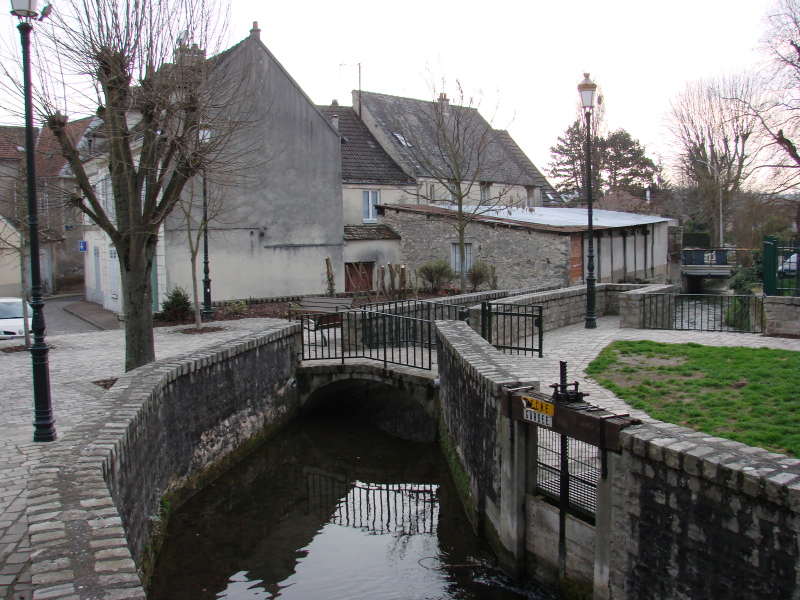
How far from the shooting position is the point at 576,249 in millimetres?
21562

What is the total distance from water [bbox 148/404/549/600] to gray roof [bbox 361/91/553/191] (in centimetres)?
2018

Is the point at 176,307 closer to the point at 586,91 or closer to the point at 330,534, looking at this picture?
the point at 330,534

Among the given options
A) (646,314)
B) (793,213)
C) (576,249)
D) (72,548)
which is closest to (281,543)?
(72,548)

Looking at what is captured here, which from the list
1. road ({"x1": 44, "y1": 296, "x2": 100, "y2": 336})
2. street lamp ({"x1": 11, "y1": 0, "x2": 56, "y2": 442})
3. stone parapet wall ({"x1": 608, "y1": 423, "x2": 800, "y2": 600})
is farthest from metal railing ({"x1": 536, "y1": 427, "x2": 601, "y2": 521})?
road ({"x1": 44, "y1": 296, "x2": 100, "y2": 336})

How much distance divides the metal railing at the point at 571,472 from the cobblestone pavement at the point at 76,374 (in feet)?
4.82

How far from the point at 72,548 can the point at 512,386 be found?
177 inches

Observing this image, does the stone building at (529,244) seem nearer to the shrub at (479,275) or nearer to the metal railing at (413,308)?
the shrub at (479,275)

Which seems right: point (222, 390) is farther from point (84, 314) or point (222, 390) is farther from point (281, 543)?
point (84, 314)

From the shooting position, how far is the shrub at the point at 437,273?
75.7 feet

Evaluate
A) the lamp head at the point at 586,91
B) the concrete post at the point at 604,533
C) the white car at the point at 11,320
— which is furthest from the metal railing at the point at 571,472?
the white car at the point at 11,320

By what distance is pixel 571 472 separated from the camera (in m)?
6.77

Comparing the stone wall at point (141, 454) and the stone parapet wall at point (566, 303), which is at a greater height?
the stone parapet wall at point (566, 303)

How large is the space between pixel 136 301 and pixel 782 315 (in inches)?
486

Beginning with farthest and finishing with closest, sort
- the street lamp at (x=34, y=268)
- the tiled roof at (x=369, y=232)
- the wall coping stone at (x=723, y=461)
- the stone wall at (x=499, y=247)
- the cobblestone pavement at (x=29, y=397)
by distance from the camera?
the tiled roof at (x=369, y=232) < the stone wall at (x=499, y=247) < the street lamp at (x=34, y=268) < the cobblestone pavement at (x=29, y=397) < the wall coping stone at (x=723, y=461)
